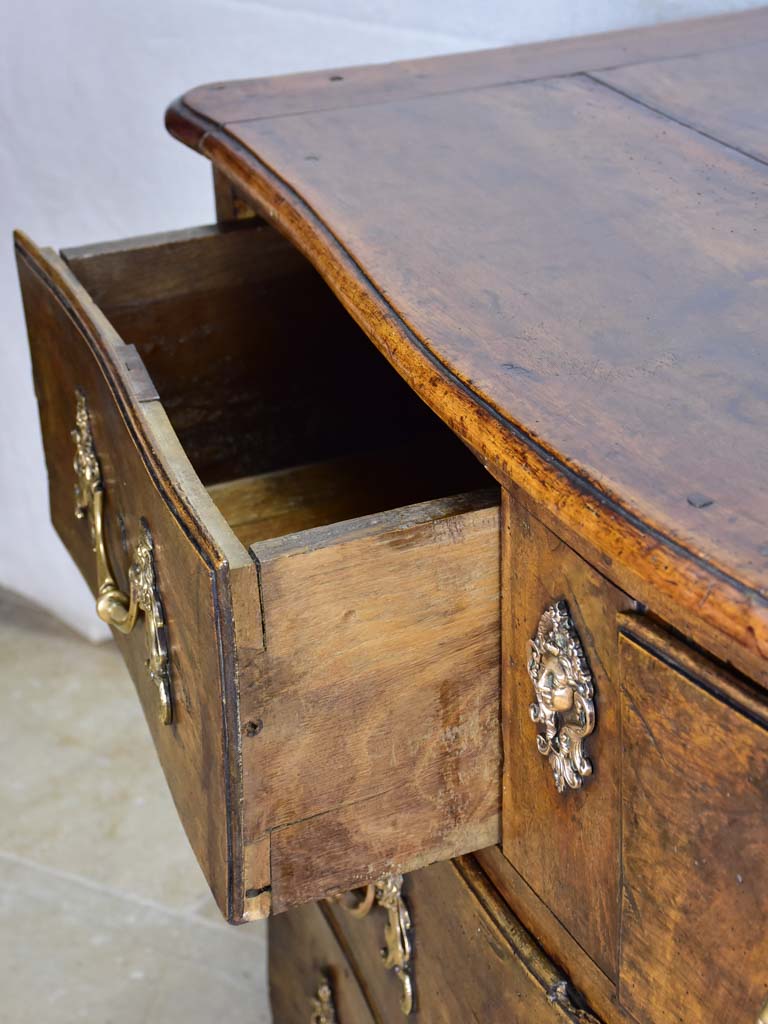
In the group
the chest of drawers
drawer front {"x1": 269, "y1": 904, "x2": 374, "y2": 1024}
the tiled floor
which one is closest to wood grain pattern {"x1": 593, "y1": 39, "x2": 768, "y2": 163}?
the chest of drawers

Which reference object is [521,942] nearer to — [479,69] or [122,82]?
[479,69]

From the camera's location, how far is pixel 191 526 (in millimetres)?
575

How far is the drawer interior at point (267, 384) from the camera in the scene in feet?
3.15

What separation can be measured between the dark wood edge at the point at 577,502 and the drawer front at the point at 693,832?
0.02 metres

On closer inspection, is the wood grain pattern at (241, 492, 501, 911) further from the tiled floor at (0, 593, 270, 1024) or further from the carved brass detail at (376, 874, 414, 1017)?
the tiled floor at (0, 593, 270, 1024)

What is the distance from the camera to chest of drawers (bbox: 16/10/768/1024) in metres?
0.48

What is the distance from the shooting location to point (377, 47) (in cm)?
143

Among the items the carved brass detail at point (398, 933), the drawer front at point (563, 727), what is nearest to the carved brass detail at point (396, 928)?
the carved brass detail at point (398, 933)

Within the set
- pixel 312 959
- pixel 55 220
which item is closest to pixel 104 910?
pixel 312 959

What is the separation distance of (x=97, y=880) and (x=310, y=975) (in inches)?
17.4

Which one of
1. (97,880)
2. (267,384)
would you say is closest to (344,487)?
(267,384)

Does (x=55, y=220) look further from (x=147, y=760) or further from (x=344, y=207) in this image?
(x=344, y=207)

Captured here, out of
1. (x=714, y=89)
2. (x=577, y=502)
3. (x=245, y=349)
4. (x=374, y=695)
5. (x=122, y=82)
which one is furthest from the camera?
(x=122, y=82)

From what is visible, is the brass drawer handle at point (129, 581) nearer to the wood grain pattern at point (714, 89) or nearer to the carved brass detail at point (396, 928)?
the carved brass detail at point (396, 928)
